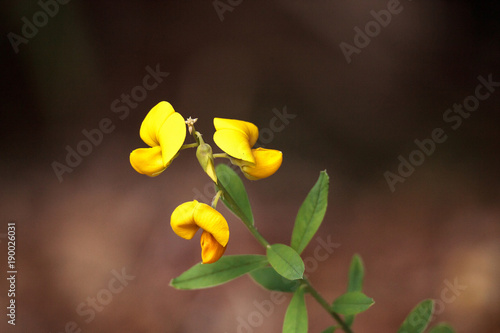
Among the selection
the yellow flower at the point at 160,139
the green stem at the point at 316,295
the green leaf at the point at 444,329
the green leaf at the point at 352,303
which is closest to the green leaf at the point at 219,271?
the green stem at the point at 316,295

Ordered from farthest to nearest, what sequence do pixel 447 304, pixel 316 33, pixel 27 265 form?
pixel 316 33, pixel 27 265, pixel 447 304

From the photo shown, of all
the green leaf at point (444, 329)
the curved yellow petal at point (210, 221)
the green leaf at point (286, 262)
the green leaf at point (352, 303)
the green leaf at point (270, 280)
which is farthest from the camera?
the green leaf at point (444, 329)

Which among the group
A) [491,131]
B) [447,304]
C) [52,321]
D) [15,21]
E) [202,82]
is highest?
[15,21]

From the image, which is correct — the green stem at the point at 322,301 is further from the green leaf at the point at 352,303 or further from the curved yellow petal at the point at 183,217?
the curved yellow petal at the point at 183,217

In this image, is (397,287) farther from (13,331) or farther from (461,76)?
(13,331)

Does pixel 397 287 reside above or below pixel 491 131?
below

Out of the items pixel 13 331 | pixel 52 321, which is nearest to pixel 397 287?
pixel 52 321

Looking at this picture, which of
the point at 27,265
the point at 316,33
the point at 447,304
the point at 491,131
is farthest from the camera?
the point at 316,33

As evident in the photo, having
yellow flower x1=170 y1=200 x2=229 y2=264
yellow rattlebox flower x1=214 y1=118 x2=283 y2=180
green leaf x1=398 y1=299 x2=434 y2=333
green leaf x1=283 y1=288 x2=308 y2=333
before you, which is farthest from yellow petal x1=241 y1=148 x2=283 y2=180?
green leaf x1=398 y1=299 x2=434 y2=333
